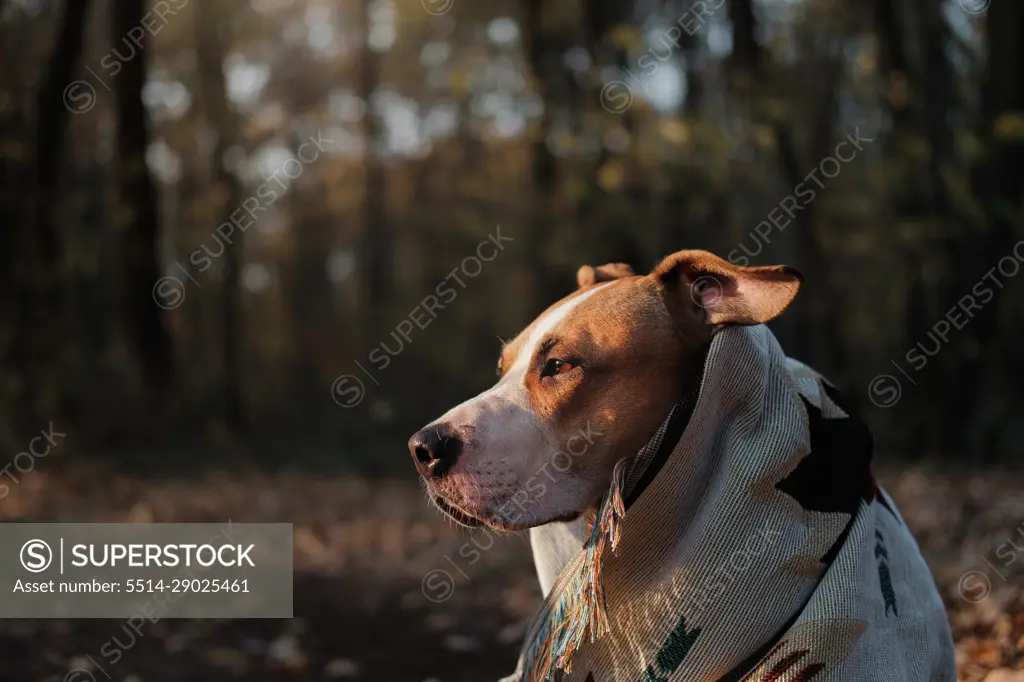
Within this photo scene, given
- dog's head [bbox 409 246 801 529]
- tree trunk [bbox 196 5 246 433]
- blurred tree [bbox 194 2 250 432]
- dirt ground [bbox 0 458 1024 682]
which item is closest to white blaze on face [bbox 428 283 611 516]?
dog's head [bbox 409 246 801 529]

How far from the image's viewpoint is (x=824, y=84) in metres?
11.5

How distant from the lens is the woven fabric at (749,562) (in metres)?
2.39

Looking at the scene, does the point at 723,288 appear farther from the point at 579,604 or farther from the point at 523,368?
the point at 579,604

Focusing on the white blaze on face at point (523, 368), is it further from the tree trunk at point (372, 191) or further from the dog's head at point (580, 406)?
the tree trunk at point (372, 191)

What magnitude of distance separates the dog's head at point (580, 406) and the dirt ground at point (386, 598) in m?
2.27

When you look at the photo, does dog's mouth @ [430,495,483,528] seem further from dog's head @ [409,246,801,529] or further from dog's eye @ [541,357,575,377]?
dog's eye @ [541,357,575,377]

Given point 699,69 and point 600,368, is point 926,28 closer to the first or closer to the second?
point 699,69

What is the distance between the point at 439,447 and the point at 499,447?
0.15 meters

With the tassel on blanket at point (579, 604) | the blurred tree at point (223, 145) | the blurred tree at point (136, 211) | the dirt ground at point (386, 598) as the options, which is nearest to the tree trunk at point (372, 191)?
the blurred tree at point (223, 145)

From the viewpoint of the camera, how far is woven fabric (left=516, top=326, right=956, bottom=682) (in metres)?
2.39

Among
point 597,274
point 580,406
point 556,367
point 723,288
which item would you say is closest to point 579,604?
point 580,406

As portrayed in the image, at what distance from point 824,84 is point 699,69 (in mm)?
Result: 1463

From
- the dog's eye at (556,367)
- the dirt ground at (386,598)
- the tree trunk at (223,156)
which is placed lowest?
the dog's eye at (556,367)

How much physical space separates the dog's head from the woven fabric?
121 millimetres
